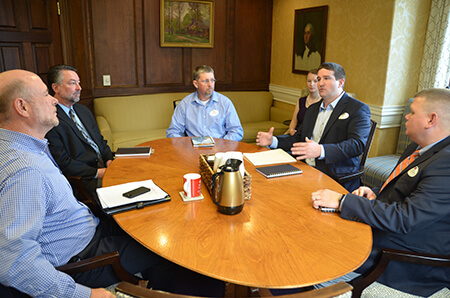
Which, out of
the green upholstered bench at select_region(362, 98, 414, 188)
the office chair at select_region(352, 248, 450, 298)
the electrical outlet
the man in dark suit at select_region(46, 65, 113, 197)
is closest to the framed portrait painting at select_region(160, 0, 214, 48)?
the electrical outlet

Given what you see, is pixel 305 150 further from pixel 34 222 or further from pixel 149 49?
pixel 149 49

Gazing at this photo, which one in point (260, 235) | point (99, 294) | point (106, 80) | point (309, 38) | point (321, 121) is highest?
point (309, 38)

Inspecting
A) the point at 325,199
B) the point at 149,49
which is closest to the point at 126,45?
the point at 149,49

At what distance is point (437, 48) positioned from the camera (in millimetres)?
3664

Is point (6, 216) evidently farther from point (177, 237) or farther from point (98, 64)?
point (98, 64)

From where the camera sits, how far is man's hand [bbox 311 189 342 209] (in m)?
1.64

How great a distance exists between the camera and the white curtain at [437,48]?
11.7 ft

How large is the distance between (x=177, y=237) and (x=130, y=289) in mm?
525

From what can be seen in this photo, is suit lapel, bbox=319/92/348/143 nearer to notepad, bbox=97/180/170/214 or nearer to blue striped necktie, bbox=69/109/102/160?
notepad, bbox=97/180/170/214

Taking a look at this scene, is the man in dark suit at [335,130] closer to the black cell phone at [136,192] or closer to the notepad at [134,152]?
the notepad at [134,152]

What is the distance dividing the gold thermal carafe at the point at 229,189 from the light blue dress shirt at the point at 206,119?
6.17 ft

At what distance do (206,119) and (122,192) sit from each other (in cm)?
178

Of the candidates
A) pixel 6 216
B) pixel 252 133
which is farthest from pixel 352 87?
A: pixel 6 216

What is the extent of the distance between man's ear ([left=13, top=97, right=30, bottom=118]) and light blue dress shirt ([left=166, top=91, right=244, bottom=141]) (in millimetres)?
2023
